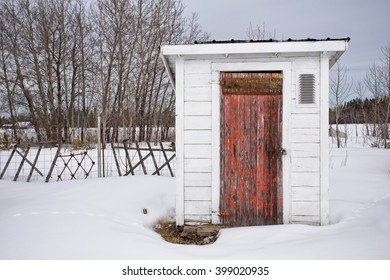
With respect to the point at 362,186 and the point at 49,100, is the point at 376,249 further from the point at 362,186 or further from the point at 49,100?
the point at 49,100

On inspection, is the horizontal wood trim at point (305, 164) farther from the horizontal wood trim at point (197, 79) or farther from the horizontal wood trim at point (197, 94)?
the horizontal wood trim at point (197, 79)

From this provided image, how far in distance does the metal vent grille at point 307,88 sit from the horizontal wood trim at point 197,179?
1965mm

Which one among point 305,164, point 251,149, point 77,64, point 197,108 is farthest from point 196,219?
point 77,64

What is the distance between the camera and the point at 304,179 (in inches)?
195

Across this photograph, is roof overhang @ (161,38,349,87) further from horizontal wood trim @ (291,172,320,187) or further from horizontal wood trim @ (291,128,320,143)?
horizontal wood trim @ (291,172,320,187)

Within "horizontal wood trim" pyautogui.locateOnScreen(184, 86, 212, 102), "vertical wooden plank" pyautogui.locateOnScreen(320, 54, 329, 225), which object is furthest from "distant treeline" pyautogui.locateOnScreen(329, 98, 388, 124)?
"horizontal wood trim" pyautogui.locateOnScreen(184, 86, 212, 102)

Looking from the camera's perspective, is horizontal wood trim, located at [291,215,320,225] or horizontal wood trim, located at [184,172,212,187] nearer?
horizontal wood trim, located at [291,215,320,225]

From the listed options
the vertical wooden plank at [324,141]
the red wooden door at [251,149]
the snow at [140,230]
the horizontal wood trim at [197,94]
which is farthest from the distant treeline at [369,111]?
the horizontal wood trim at [197,94]

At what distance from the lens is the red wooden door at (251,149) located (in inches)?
193

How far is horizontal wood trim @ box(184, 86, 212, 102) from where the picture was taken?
197 inches

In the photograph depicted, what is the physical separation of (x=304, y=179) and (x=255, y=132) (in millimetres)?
1106

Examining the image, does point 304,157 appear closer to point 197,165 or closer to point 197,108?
point 197,165

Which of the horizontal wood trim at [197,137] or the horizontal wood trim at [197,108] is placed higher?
the horizontal wood trim at [197,108]

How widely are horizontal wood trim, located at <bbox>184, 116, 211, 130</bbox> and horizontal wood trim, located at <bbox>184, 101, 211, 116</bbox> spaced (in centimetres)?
7
